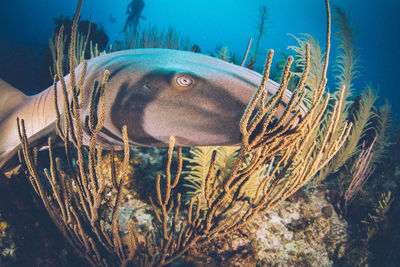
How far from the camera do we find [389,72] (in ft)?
158

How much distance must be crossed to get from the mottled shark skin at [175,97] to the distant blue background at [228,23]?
3.27m

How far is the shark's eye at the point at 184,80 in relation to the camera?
1.17 m

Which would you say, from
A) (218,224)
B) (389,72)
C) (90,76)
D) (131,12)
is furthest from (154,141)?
(389,72)

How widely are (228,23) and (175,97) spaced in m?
160

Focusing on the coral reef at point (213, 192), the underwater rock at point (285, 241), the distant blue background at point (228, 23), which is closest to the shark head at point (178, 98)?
the coral reef at point (213, 192)

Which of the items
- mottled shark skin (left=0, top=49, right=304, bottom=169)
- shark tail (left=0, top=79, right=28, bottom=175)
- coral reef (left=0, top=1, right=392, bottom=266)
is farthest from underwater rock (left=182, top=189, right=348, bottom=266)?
shark tail (left=0, top=79, right=28, bottom=175)

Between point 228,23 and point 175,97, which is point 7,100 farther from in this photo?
point 228,23

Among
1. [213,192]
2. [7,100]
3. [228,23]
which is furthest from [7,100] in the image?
[228,23]

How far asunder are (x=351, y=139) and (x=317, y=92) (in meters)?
4.09

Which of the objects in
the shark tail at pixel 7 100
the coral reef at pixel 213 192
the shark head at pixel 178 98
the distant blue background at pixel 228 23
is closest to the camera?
the shark head at pixel 178 98

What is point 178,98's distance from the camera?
1186 millimetres

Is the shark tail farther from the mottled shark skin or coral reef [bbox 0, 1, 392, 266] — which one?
the mottled shark skin

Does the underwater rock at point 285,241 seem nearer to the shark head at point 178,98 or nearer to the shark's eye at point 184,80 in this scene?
the shark head at point 178,98

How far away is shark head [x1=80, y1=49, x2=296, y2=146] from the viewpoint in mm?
1108
